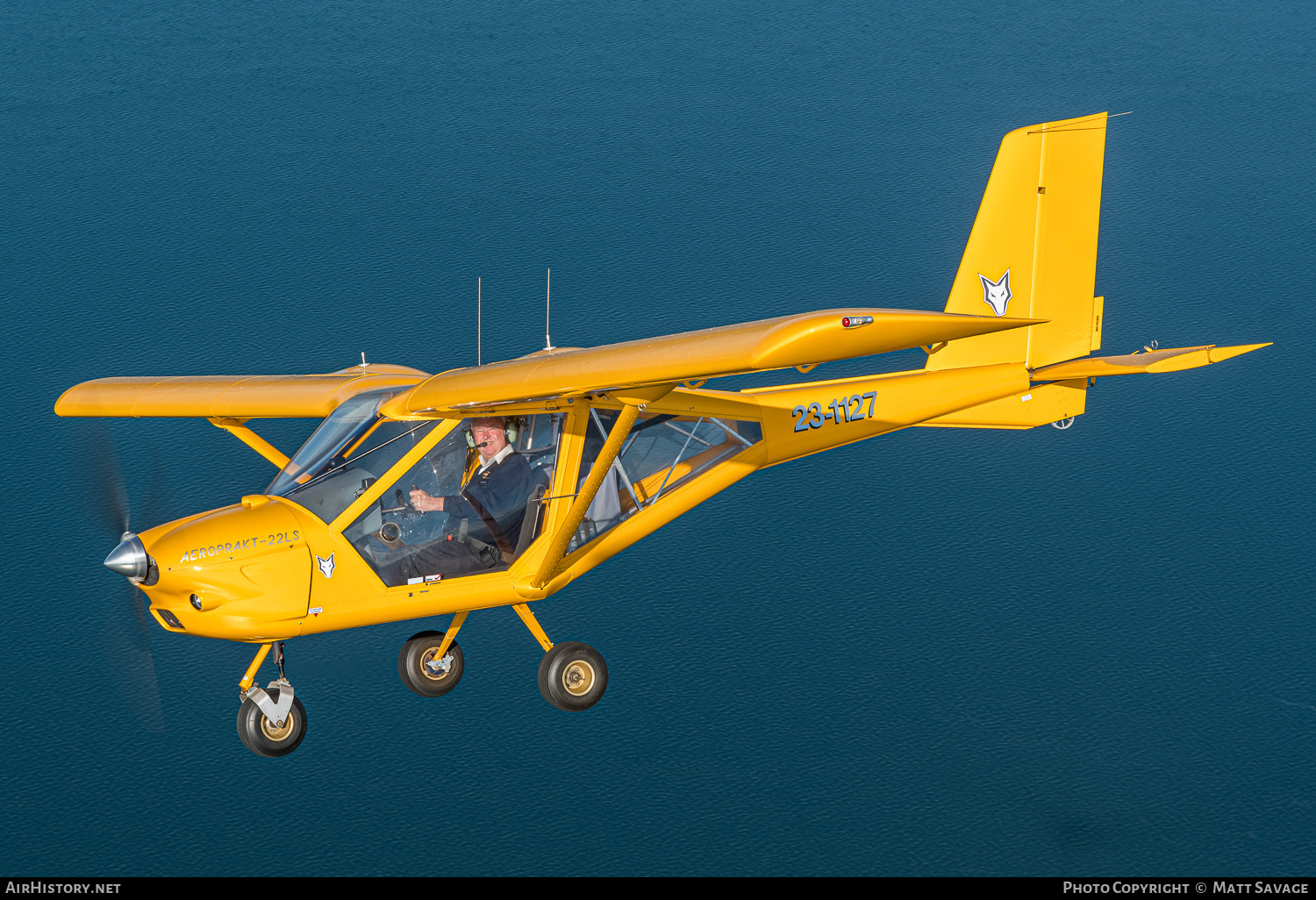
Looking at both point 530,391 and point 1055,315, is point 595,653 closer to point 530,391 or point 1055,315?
point 530,391

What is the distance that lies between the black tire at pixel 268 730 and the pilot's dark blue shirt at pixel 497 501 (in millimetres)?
2214

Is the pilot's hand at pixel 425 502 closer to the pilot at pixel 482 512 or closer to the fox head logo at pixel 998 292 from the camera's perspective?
the pilot at pixel 482 512

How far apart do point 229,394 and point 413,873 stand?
9034 mm

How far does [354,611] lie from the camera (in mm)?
12086

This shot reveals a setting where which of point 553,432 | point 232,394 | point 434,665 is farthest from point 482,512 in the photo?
point 232,394

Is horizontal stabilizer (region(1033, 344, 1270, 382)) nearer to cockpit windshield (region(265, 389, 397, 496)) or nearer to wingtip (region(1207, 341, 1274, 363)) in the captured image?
wingtip (region(1207, 341, 1274, 363))

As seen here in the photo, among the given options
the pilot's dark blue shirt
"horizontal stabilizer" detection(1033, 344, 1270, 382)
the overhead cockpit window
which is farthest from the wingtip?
the pilot's dark blue shirt

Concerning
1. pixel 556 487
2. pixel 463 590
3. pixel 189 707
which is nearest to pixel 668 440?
pixel 556 487

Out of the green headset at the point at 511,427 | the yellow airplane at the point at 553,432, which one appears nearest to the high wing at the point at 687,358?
the yellow airplane at the point at 553,432

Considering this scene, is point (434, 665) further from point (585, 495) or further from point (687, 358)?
point (687, 358)

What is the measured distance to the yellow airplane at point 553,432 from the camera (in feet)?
36.3

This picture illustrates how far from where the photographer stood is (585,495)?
40.1 feet

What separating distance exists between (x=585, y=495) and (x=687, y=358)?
240 cm

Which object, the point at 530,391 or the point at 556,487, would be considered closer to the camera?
the point at 530,391
